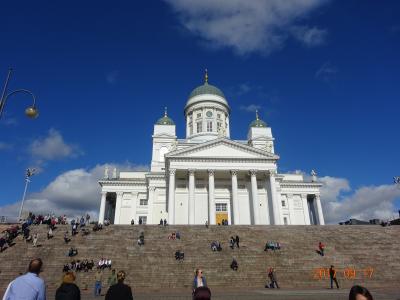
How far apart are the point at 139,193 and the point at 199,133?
14.8 m

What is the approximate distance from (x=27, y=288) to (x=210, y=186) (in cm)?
3551

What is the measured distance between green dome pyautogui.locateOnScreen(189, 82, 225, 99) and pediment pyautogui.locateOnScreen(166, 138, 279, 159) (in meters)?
20.1

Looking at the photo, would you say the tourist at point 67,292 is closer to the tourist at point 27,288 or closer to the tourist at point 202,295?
the tourist at point 27,288

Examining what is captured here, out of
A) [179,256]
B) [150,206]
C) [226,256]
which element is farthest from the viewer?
[150,206]

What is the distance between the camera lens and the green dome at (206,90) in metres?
60.0

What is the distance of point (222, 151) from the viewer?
4212cm

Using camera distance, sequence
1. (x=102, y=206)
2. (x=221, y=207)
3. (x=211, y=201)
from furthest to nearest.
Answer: (x=102, y=206)
(x=221, y=207)
(x=211, y=201)

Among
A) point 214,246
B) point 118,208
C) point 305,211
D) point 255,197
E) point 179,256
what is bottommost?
point 179,256

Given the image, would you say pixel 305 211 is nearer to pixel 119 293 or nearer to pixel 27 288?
pixel 119 293

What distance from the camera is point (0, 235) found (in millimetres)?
28328

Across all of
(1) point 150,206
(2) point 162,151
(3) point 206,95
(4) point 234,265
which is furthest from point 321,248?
(3) point 206,95

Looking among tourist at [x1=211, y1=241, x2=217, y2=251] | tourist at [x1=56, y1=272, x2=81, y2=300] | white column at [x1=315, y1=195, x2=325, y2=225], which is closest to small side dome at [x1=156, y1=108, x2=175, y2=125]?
white column at [x1=315, y1=195, x2=325, y2=225]
